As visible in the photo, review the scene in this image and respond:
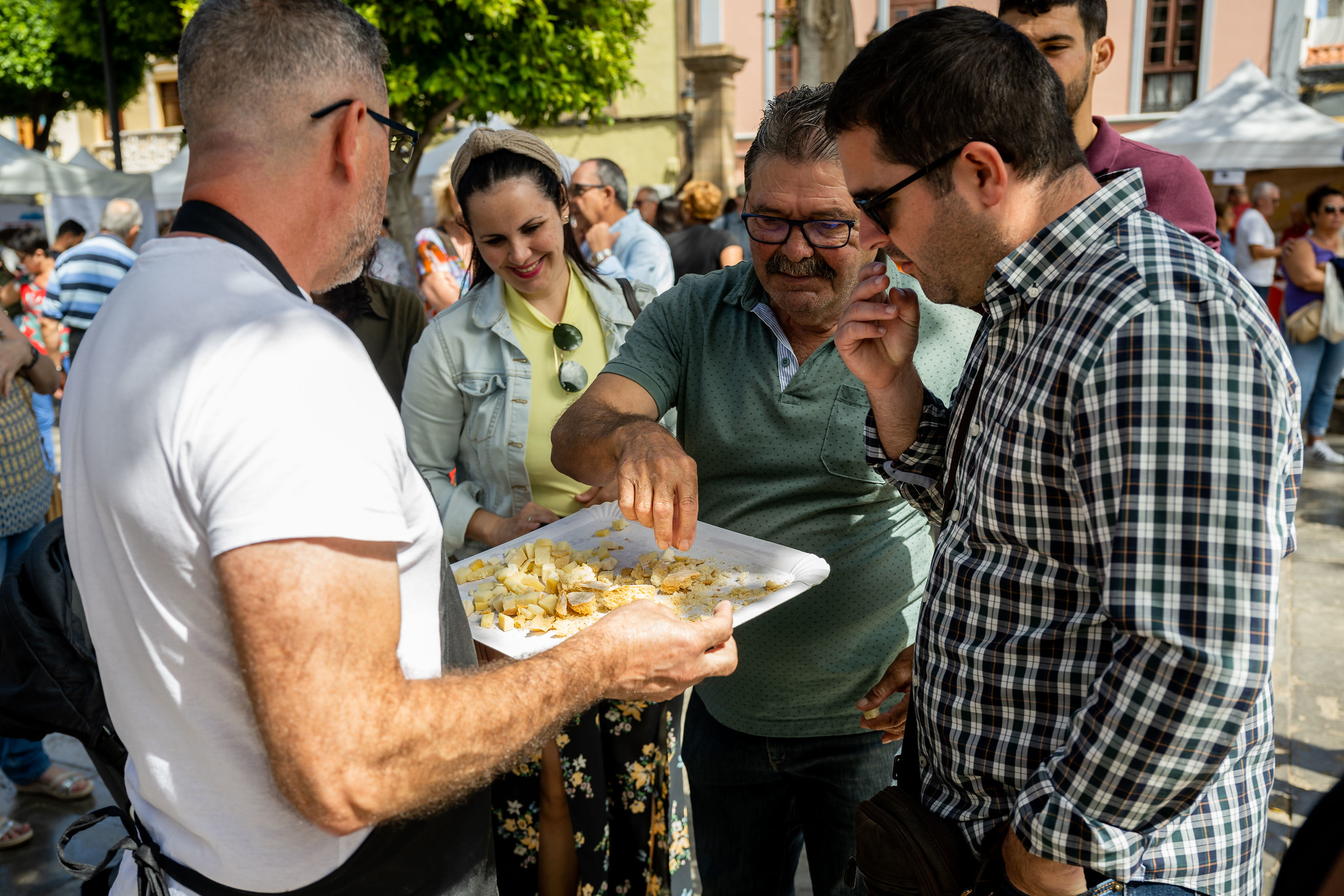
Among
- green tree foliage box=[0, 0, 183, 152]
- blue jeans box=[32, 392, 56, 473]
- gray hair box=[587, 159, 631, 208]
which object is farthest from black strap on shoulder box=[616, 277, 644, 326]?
green tree foliage box=[0, 0, 183, 152]

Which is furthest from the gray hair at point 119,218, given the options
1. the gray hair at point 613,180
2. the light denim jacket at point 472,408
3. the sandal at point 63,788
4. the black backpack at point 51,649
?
the black backpack at point 51,649

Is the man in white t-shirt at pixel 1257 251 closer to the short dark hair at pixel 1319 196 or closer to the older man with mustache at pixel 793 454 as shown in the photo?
the short dark hair at pixel 1319 196

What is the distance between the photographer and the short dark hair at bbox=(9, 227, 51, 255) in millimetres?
8867

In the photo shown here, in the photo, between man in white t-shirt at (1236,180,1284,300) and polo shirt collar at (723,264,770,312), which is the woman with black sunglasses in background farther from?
man in white t-shirt at (1236,180,1284,300)

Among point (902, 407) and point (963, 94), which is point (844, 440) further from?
point (963, 94)

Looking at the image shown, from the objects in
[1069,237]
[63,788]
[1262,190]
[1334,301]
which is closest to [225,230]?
[1069,237]

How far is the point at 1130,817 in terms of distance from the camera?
1.27 meters

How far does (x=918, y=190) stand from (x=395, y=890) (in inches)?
51.8

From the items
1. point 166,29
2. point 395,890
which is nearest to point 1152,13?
point 166,29

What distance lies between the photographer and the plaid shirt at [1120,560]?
3.87 feet

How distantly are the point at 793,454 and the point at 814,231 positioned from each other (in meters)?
0.50

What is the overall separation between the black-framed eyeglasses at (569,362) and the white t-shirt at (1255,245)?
9633mm

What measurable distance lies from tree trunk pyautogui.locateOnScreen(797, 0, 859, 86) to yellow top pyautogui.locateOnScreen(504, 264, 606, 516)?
437 cm

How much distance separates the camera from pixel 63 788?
3.79 m
